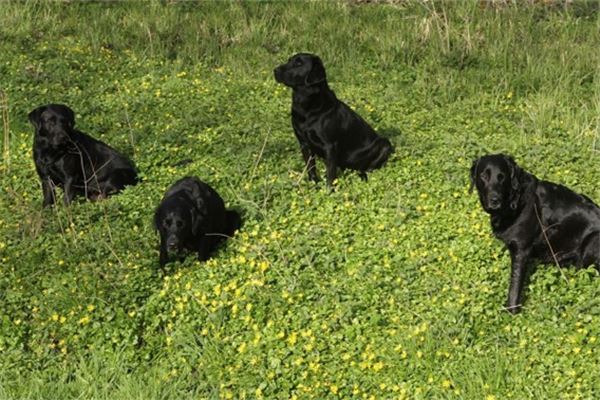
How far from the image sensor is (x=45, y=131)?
793 centimetres

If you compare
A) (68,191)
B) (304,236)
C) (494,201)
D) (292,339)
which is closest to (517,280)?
(494,201)

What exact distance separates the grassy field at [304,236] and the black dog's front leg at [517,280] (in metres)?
0.10

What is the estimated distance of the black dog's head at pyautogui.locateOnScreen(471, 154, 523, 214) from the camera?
5.58 meters

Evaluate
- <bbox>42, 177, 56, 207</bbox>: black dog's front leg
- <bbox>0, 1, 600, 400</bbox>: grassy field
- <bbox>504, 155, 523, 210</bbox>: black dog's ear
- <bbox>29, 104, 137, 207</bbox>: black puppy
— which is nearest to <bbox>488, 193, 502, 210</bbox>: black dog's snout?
<bbox>504, 155, 523, 210</bbox>: black dog's ear

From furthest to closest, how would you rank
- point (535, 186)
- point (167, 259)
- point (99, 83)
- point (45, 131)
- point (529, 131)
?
point (99, 83), point (529, 131), point (45, 131), point (167, 259), point (535, 186)

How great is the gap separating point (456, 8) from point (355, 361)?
28.6 ft

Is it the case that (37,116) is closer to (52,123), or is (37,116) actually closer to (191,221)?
(52,123)

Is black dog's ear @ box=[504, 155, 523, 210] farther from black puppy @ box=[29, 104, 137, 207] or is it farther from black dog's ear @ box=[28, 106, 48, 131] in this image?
black dog's ear @ box=[28, 106, 48, 131]

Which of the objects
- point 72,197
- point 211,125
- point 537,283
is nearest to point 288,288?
point 537,283

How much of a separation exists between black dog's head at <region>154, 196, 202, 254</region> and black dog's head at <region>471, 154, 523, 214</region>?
248 centimetres

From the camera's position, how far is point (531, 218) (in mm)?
5887

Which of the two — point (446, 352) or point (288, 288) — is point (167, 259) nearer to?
point (288, 288)

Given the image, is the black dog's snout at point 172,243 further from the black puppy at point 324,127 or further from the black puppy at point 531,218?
the black puppy at point 531,218

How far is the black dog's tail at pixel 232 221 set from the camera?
23.9ft
